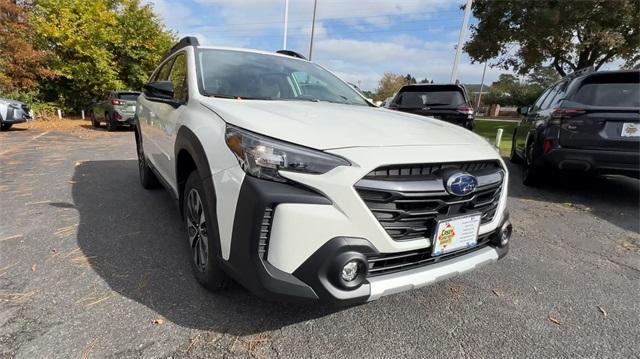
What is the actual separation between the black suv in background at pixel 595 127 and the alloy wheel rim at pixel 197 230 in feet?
14.1

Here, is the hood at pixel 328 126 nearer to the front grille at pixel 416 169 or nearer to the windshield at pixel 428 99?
the front grille at pixel 416 169

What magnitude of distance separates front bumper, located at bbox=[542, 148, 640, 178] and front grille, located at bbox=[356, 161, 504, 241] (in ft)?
10.6

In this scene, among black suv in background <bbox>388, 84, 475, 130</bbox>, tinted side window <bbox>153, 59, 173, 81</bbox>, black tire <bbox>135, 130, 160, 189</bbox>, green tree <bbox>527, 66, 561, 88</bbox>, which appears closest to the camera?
tinted side window <bbox>153, 59, 173, 81</bbox>

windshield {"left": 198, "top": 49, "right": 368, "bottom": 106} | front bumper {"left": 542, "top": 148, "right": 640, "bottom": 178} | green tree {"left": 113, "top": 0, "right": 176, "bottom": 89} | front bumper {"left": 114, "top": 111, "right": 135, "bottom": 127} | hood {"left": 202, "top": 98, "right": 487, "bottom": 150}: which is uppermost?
green tree {"left": 113, "top": 0, "right": 176, "bottom": 89}

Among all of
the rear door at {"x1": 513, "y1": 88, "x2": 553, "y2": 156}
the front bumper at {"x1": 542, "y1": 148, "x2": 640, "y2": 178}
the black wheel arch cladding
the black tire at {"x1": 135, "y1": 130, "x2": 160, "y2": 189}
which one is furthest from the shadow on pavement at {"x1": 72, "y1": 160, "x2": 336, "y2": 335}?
the rear door at {"x1": 513, "y1": 88, "x2": 553, "y2": 156}

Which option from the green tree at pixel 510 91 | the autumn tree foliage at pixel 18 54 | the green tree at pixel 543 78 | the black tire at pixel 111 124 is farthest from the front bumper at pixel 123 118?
the green tree at pixel 510 91

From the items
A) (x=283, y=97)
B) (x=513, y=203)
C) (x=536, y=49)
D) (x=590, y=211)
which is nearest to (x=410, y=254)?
(x=283, y=97)

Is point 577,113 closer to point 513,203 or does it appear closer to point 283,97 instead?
point 513,203

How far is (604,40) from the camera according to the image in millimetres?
15703

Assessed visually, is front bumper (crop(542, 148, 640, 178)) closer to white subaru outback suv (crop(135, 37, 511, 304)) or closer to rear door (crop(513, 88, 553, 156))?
rear door (crop(513, 88, 553, 156))

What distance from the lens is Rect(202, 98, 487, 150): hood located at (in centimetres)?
191

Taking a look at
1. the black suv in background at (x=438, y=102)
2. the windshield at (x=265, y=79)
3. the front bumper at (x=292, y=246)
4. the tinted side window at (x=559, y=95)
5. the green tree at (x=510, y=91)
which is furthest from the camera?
the green tree at (x=510, y=91)

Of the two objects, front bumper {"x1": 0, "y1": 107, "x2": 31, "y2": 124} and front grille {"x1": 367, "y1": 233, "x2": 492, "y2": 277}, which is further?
front bumper {"x1": 0, "y1": 107, "x2": 31, "y2": 124}

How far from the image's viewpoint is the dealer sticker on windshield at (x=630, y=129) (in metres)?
4.32
